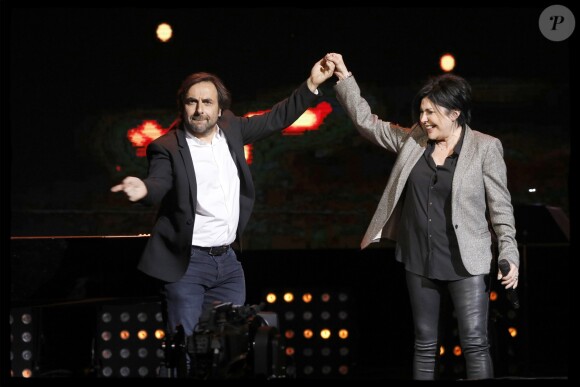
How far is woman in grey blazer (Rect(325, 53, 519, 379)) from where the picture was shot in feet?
13.7

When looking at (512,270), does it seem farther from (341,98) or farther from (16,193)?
(16,193)

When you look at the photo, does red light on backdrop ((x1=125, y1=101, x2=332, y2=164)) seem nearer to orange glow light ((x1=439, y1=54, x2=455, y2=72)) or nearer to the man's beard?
orange glow light ((x1=439, y1=54, x2=455, y2=72))

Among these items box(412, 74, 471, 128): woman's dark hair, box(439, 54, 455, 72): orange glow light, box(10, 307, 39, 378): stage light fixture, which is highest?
box(439, 54, 455, 72): orange glow light

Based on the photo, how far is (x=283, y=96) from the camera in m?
6.41

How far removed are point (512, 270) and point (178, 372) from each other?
1.48 meters

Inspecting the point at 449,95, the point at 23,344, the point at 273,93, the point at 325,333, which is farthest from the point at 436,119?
the point at 23,344

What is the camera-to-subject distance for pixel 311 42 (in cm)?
636

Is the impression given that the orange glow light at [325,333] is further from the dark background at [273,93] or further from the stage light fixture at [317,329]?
the dark background at [273,93]

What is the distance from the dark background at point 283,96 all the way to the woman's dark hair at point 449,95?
1840 mm

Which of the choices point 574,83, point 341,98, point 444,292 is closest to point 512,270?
point 444,292

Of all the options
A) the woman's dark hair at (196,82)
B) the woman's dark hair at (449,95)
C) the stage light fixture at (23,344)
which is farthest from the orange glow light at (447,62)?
the stage light fixture at (23,344)

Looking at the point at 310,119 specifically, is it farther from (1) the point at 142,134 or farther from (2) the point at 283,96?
(1) the point at 142,134

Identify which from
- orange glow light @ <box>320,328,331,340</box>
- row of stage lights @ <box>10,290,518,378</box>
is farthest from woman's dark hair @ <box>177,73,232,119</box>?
orange glow light @ <box>320,328,331,340</box>

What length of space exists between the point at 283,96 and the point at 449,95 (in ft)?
7.52
